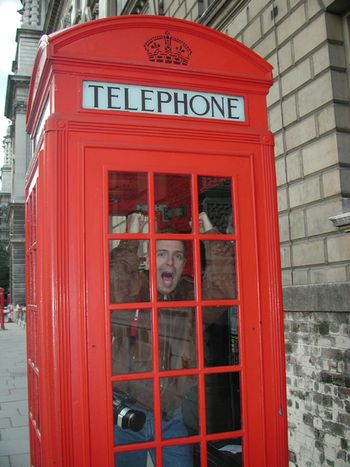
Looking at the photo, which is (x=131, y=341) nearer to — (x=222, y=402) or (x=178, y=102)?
(x=222, y=402)

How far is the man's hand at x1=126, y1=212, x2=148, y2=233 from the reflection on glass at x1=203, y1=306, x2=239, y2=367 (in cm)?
49

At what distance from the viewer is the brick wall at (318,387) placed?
15.9 feet

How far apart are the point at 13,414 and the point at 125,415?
5.20 meters

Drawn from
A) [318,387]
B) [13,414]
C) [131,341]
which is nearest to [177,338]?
[131,341]

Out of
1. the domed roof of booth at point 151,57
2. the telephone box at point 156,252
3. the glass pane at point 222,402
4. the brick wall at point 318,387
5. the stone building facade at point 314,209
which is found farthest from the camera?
the stone building facade at point 314,209

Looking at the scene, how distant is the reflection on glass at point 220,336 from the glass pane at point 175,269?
15 cm

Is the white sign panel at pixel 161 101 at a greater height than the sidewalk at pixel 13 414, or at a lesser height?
greater

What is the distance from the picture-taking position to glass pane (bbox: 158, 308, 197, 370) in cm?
230

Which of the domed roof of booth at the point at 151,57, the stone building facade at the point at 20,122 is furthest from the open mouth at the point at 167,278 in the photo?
the stone building facade at the point at 20,122

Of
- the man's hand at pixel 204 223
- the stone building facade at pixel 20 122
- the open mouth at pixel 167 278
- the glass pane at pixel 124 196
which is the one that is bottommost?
the open mouth at pixel 167 278

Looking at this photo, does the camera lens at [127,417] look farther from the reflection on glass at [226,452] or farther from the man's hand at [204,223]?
the man's hand at [204,223]

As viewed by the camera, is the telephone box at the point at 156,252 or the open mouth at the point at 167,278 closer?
the telephone box at the point at 156,252

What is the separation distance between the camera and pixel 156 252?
2326 mm

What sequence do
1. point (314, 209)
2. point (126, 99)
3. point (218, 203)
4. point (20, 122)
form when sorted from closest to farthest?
point (126, 99) → point (218, 203) → point (314, 209) → point (20, 122)
